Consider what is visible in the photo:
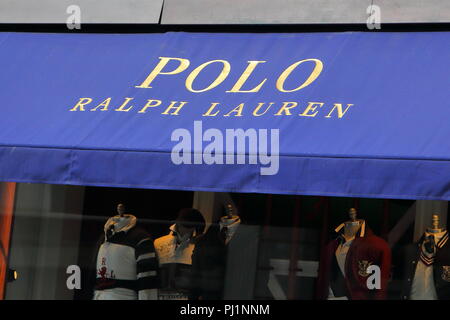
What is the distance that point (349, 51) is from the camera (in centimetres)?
693

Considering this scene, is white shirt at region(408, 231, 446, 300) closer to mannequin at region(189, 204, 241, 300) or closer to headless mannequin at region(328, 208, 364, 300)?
headless mannequin at region(328, 208, 364, 300)

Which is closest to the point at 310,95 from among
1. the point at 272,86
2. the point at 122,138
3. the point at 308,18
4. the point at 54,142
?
the point at 272,86

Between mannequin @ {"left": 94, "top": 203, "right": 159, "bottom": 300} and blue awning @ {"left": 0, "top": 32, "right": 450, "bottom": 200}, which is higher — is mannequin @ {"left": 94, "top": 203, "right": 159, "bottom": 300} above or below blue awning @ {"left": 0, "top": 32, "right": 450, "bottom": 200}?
below

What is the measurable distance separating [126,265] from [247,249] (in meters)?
1.10

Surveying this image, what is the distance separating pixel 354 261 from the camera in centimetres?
706

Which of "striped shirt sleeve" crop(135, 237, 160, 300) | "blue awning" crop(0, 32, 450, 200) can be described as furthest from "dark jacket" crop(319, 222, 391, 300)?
"striped shirt sleeve" crop(135, 237, 160, 300)

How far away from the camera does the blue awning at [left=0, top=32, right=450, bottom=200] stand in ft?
19.8

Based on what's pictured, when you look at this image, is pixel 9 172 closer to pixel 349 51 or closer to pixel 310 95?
pixel 310 95

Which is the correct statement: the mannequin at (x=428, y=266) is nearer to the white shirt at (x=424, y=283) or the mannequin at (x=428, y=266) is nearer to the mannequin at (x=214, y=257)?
the white shirt at (x=424, y=283)

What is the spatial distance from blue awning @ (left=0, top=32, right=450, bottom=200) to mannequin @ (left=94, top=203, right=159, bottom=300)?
47.1 inches

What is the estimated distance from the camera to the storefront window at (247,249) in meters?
7.04

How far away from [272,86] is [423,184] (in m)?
1.53

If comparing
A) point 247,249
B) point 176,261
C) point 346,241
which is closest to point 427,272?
point 346,241

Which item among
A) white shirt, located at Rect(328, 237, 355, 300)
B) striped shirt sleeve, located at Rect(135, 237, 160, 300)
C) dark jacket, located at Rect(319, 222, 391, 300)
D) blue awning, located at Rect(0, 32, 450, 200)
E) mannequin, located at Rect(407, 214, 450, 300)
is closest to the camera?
blue awning, located at Rect(0, 32, 450, 200)
